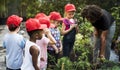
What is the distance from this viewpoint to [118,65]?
678cm

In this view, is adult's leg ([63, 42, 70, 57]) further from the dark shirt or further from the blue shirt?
the blue shirt

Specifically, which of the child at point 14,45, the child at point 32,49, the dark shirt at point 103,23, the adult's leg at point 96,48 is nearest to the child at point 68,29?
the adult's leg at point 96,48

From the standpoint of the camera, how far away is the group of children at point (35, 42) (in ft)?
16.4

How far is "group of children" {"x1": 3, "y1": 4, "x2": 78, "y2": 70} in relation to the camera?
5.01 meters

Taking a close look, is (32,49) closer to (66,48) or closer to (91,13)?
(91,13)

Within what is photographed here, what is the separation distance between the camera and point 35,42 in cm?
508

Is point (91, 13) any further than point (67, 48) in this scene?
No

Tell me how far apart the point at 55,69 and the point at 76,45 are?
5.16 feet

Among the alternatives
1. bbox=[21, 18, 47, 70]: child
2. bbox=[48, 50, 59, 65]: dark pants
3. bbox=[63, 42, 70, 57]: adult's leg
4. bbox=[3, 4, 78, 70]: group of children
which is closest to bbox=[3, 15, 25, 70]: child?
bbox=[3, 4, 78, 70]: group of children

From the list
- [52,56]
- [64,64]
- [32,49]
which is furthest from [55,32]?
[32,49]

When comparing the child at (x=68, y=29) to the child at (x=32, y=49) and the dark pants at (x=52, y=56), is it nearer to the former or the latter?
the dark pants at (x=52, y=56)

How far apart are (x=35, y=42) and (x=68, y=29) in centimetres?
254

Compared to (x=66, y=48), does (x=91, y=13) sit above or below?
above

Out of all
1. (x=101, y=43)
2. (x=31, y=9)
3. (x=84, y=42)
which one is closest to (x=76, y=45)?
(x=84, y=42)
